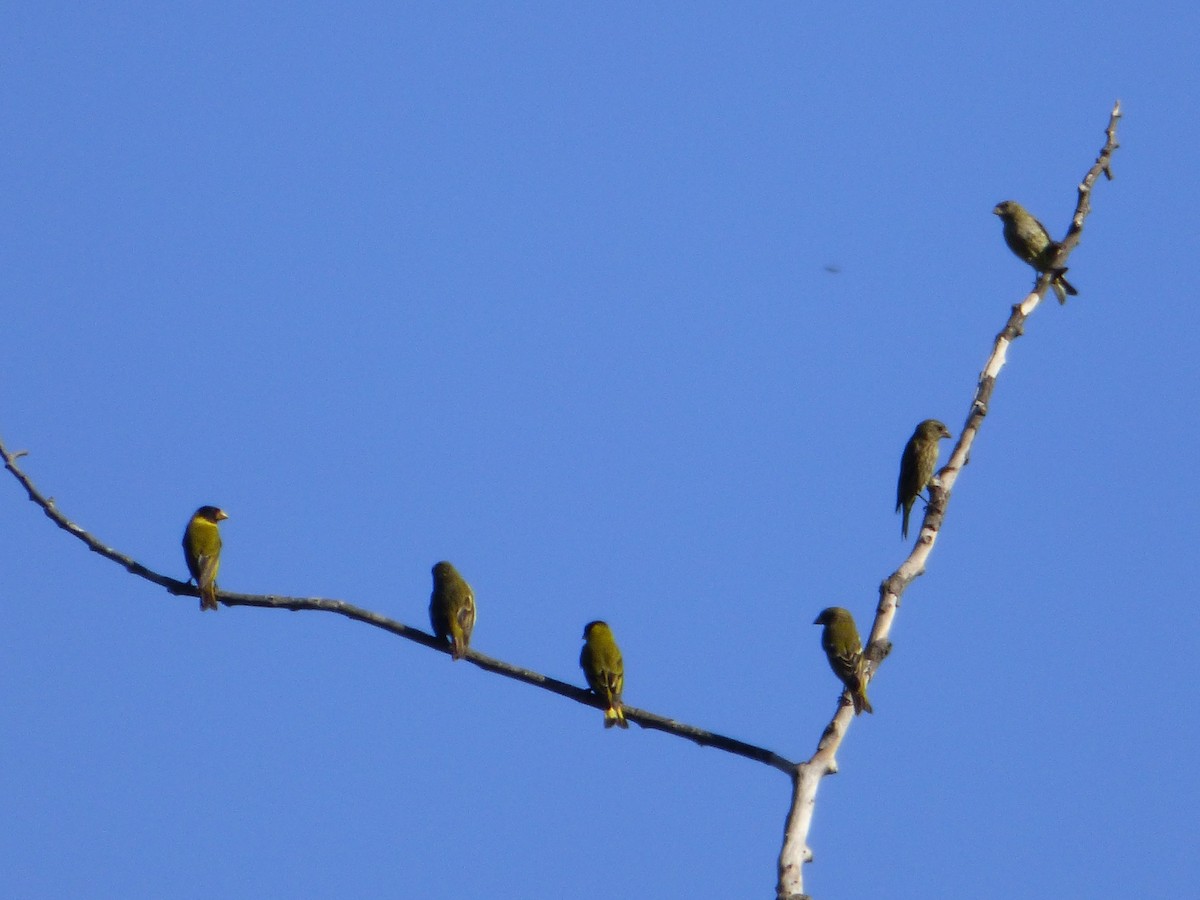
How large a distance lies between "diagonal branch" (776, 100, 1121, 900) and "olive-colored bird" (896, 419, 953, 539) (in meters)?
2.26

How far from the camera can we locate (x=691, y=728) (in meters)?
6.23

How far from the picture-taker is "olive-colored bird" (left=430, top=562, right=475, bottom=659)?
934cm

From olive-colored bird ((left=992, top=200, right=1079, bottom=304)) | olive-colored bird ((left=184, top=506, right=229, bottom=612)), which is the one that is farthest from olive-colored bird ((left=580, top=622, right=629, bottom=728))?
olive-colored bird ((left=992, top=200, right=1079, bottom=304))

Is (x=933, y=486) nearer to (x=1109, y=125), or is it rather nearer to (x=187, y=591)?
(x=1109, y=125)

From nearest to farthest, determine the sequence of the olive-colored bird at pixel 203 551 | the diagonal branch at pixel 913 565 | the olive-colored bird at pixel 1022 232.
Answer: the diagonal branch at pixel 913 565
the olive-colored bird at pixel 203 551
the olive-colored bird at pixel 1022 232

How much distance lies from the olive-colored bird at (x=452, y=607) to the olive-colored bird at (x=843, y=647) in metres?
2.20

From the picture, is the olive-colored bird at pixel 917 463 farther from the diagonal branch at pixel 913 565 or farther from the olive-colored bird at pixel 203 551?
the olive-colored bird at pixel 203 551

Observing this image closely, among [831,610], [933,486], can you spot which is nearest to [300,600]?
[933,486]

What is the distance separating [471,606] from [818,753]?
4.08m

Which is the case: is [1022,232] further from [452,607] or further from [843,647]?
[452,607]

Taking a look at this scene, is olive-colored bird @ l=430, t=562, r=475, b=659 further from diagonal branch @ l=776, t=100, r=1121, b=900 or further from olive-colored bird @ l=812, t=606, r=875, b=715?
diagonal branch @ l=776, t=100, r=1121, b=900

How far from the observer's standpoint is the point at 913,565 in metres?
6.66

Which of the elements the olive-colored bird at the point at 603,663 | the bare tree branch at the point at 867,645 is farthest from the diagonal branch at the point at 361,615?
the olive-colored bird at the point at 603,663

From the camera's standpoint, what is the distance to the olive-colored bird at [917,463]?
10.3 metres
